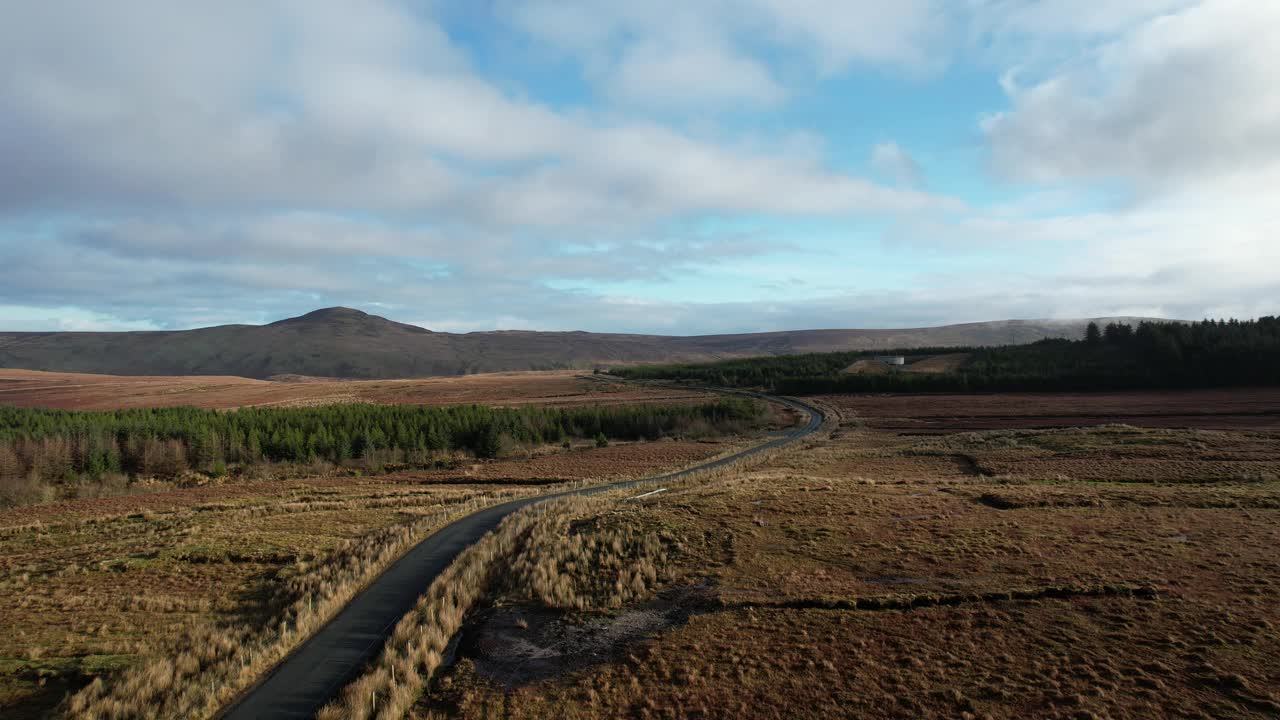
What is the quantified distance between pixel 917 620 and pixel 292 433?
53.1m

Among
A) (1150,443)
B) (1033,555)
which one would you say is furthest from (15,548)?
(1150,443)

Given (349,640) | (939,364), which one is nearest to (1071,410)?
(939,364)

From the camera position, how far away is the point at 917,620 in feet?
46.8

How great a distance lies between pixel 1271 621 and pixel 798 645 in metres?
9.65

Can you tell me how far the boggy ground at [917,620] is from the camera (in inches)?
445

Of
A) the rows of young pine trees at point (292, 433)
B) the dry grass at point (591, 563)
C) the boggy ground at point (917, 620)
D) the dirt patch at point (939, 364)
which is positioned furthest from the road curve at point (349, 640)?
the dirt patch at point (939, 364)

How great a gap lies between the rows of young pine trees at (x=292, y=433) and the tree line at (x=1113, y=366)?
4539 cm

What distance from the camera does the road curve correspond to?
40.1 ft

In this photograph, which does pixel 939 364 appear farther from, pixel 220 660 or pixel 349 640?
pixel 220 660

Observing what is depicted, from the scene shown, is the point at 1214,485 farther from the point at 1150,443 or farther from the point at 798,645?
the point at 798,645

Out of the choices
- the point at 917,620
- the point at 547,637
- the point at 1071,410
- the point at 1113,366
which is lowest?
the point at 1071,410

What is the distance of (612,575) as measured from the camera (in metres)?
18.3

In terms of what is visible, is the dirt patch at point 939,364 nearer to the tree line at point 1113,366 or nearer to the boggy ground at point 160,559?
the tree line at point 1113,366

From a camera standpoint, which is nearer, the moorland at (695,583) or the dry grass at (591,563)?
the moorland at (695,583)
